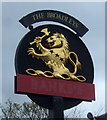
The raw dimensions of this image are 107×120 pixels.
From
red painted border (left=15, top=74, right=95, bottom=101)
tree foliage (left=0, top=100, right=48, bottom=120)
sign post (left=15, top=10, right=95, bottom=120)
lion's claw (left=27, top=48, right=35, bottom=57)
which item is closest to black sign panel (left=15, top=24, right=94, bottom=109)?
sign post (left=15, top=10, right=95, bottom=120)

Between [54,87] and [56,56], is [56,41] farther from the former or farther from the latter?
[54,87]

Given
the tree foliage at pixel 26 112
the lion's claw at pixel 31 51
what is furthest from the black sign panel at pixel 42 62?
the tree foliage at pixel 26 112

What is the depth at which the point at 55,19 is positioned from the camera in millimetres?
15805

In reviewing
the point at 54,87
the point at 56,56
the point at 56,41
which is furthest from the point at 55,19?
the point at 54,87

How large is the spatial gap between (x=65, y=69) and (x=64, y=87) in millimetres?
720

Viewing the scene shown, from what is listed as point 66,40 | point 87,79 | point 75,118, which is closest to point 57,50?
point 66,40

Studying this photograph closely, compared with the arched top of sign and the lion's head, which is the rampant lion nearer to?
the lion's head

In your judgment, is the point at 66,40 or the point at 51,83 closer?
the point at 51,83

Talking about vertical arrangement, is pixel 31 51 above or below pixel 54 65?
above

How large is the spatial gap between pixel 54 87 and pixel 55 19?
278 centimetres

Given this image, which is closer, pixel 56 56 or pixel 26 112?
pixel 56 56

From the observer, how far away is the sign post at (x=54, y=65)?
567 inches

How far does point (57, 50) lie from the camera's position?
50.8 feet

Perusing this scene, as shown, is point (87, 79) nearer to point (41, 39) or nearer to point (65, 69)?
point (65, 69)
